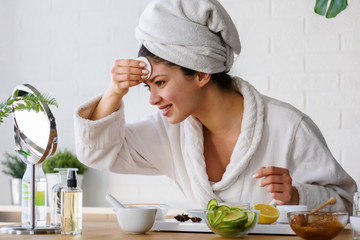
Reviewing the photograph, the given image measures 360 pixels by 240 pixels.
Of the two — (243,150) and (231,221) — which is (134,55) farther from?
(231,221)


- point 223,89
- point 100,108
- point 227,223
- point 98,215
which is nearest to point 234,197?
point 223,89

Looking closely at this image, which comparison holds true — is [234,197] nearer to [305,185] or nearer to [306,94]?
[305,185]

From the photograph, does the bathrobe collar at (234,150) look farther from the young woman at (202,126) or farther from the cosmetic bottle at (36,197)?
the cosmetic bottle at (36,197)

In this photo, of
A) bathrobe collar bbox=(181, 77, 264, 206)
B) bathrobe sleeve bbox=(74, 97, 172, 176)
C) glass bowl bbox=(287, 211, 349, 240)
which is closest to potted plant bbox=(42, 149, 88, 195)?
bathrobe sleeve bbox=(74, 97, 172, 176)

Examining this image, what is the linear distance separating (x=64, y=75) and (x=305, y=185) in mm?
2283

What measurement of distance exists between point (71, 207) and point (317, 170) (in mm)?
912

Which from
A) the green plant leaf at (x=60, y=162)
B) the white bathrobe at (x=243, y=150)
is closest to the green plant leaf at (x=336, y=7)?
the white bathrobe at (x=243, y=150)

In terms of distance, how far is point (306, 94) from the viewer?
3432 mm

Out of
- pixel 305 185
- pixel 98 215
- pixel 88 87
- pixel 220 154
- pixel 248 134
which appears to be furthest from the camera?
pixel 88 87

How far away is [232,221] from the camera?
4.60ft

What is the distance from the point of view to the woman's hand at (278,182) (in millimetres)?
1813

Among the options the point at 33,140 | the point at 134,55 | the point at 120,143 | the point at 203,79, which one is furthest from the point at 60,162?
the point at 33,140

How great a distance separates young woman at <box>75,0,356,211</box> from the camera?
6.66 ft

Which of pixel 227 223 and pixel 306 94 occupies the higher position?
pixel 306 94
